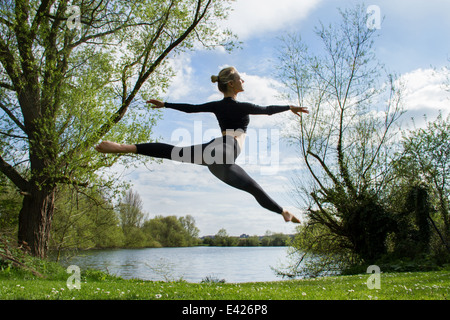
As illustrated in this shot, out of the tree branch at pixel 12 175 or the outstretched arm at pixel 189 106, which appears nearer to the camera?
the outstretched arm at pixel 189 106

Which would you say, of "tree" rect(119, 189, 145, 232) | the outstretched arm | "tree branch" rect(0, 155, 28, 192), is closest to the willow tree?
"tree branch" rect(0, 155, 28, 192)

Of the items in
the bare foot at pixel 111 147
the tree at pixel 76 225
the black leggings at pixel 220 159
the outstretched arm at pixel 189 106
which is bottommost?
the tree at pixel 76 225

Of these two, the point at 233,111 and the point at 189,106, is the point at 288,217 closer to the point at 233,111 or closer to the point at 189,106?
the point at 233,111

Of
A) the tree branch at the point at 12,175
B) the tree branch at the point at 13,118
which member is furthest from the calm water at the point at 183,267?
the tree branch at the point at 13,118

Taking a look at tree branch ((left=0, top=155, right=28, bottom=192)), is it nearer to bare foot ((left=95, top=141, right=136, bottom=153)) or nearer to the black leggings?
bare foot ((left=95, top=141, right=136, bottom=153))

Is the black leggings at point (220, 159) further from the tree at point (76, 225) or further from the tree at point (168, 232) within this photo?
the tree at point (168, 232)

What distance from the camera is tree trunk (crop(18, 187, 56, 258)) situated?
42.9 feet

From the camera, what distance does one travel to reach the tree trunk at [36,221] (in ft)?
42.9

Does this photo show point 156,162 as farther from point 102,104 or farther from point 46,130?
point 46,130

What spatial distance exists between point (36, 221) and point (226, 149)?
12.3m

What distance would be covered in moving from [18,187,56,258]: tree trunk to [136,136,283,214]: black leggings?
11.6 m

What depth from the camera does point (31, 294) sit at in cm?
650

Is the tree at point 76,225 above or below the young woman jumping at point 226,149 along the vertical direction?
below

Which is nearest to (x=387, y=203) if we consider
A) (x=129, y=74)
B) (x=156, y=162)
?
(x=156, y=162)
